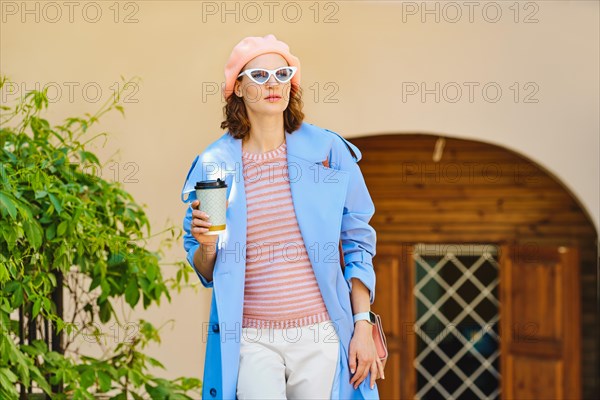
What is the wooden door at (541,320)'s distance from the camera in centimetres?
752

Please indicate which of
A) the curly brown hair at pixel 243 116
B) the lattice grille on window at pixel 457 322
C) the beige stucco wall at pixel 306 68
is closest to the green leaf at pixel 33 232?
the curly brown hair at pixel 243 116

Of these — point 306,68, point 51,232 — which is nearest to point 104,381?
point 51,232

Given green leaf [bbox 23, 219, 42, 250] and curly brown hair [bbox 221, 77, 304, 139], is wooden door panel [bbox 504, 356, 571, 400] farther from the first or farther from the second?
curly brown hair [bbox 221, 77, 304, 139]

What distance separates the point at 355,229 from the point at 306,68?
329cm

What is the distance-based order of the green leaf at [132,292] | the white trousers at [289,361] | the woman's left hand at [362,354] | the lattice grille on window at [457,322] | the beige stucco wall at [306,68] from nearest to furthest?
the white trousers at [289,361] < the woman's left hand at [362,354] < the green leaf at [132,292] < the beige stucco wall at [306,68] < the lattice grille on window at [457,322]

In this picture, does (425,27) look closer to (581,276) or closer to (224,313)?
(581,276)

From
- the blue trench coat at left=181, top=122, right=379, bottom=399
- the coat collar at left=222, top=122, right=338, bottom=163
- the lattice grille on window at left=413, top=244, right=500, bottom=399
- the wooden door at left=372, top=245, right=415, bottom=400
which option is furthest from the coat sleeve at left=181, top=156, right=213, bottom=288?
the lattice grille on window at left=413, top=244, right=500, bottom=399

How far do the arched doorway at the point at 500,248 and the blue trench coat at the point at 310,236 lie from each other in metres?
4.60

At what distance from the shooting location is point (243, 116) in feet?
9.72

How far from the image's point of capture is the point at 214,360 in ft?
9.43

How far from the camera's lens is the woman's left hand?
2885mm

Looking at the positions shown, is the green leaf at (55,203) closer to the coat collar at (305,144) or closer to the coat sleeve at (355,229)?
the coat collar at (305,144)

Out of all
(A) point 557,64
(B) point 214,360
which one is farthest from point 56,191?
(A) point 557,64

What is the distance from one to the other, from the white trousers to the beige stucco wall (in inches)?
130
